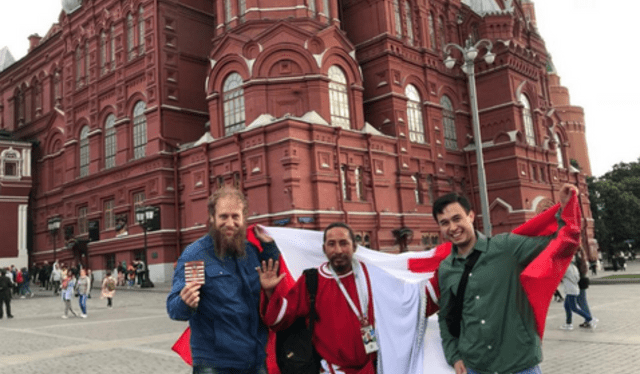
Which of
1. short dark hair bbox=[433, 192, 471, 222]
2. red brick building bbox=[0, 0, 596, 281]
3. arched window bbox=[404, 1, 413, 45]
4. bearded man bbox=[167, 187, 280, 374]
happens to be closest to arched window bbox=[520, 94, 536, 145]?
red brick building bbox=[0, 0, 596, 281]

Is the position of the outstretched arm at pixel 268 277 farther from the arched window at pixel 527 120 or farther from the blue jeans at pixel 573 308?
the arched window at pixel 527 120

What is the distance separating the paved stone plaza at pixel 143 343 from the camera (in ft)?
27.3

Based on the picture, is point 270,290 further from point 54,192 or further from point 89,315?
point 54,192

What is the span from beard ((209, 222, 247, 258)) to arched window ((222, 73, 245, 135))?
2682cm

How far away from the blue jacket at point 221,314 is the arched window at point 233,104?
88.2ft

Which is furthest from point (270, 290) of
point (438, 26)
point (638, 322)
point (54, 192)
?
point (54, 192)

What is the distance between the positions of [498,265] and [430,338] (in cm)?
110

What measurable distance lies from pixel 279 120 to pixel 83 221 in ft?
64.5

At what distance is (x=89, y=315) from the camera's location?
18.4m

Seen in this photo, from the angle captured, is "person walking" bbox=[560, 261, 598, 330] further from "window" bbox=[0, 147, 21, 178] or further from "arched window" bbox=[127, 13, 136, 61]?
"window" bbox=[0, 147, 21, 178]

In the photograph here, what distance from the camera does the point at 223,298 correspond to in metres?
3.51

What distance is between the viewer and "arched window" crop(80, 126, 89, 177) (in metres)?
38.8

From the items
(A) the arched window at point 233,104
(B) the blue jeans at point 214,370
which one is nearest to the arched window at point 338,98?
(A) the arched window at point 233,104

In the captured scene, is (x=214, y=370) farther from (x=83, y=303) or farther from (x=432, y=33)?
(x=432, y=33)
